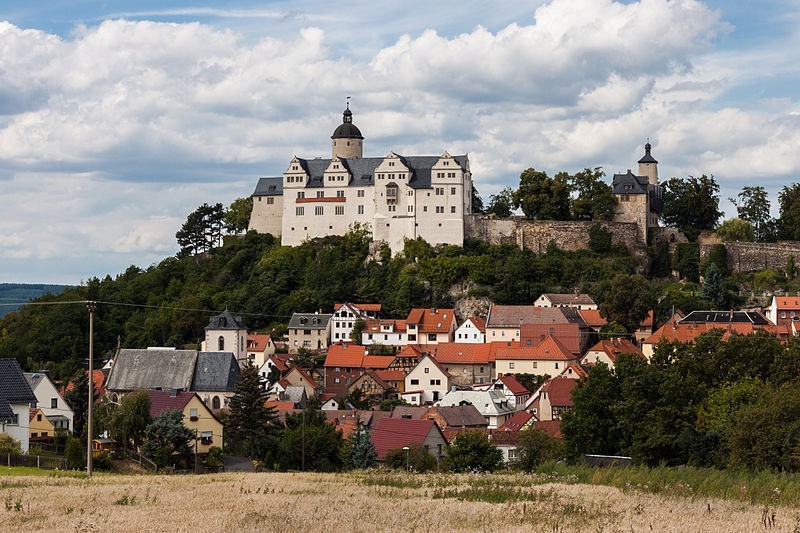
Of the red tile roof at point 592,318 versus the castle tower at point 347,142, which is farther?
the castle tower at point 347,142

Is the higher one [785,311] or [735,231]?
[735,231]

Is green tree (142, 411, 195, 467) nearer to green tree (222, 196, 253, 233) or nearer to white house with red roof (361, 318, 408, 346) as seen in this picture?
white house with red roof (361, 318, 408, 346)

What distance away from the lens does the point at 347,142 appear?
96.6 metres

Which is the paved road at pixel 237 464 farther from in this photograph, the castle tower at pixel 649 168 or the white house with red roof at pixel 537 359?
the castle tower at pixel 649 168

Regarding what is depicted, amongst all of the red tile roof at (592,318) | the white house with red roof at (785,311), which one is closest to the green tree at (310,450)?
the red tile roof at (592,318)

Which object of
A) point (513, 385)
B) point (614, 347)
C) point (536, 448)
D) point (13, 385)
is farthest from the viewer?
point (614, 347)

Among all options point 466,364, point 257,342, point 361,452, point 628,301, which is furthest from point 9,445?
point 628,301

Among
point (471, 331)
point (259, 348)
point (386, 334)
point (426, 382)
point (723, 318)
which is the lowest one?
point (426, 382)

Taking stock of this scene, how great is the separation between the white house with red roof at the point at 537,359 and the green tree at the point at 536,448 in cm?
2321

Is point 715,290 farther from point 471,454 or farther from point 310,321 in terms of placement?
point 471,454

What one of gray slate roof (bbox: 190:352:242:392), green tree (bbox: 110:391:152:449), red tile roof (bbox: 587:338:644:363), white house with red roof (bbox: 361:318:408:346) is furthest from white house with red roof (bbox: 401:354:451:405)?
green tree (bbox: 110:391:152:449)

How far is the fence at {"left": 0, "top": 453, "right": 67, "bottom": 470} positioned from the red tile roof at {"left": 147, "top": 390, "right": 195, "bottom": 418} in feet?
31.8

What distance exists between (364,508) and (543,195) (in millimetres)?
69300

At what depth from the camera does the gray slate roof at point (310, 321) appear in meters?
83.5
